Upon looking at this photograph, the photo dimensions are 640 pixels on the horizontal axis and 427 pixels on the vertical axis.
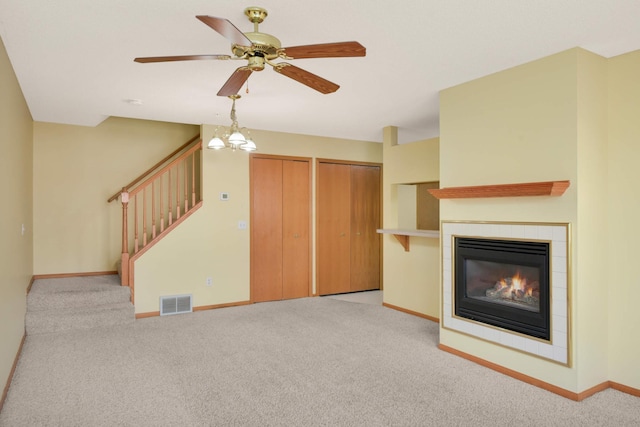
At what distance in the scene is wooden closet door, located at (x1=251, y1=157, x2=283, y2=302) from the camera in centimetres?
586

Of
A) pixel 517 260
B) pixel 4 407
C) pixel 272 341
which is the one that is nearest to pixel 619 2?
pixel 517 260

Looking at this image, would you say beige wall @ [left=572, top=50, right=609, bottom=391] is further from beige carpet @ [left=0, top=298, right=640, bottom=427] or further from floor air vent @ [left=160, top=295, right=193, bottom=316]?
floor air vent @ [left=160, top=295, right=193, bottom=316]

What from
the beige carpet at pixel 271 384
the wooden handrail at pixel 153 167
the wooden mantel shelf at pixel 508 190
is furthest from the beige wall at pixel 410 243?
the wooden handrail at pixel 153 167

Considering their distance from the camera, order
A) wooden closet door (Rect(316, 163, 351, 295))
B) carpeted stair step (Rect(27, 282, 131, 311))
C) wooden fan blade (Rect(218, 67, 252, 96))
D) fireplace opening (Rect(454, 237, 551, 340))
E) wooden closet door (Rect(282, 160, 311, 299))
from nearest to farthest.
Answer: wooden fan blade (Rect(218, 67, 252, 96))
fireplace opening (Rect(454, 237, 551, 340))
carpeted stair step (Rect(27, 282, 131, 311))
wooden closet door (Rect(282, 160, 311, 299))
wooden closet door (Rect(316, 163, 351, 295))

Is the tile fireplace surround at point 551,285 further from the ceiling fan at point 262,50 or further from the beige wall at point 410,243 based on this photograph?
the ceiling fan at point 262,50

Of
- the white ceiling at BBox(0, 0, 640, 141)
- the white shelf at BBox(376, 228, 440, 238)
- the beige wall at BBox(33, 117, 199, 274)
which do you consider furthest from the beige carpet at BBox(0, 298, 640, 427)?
the white ceiling at BBox(0, 0, 640, 141)

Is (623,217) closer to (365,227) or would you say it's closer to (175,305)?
(365,227)

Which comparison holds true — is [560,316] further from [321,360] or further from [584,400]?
[321,360]

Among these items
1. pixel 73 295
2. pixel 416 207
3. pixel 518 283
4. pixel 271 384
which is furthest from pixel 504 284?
pixel 73 295

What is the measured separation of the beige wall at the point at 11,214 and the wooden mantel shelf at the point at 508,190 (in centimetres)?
342

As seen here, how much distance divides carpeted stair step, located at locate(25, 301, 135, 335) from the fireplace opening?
370 centimetres

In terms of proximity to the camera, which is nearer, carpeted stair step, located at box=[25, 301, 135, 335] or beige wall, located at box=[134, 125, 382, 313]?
carpeted stair step, located at box=[25, 301, 135, 335]

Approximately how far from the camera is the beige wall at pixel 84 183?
5.38 meters

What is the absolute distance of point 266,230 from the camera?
19.5 ft
